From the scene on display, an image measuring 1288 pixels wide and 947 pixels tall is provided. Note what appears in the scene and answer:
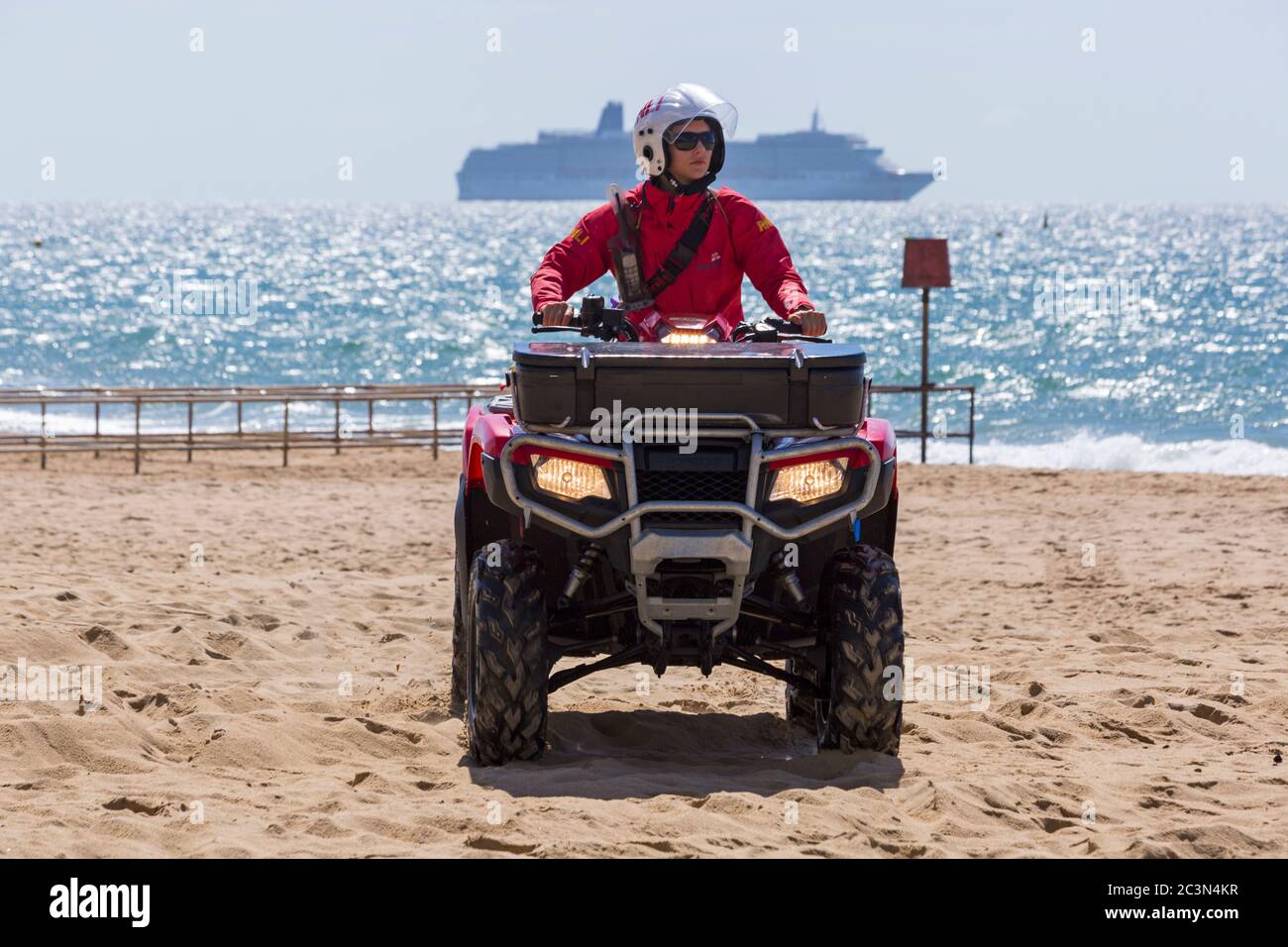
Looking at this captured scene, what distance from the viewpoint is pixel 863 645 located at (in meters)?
5.55

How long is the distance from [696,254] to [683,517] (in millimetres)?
1527

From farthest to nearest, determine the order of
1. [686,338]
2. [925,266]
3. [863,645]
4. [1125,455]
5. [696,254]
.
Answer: [1125,455], [925,266], [696,254], [686,338], [863,645]

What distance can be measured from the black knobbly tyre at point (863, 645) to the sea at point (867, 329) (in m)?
6.43

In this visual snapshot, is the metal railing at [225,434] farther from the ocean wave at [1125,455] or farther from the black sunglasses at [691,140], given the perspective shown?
the black sunglasses at [691,140]

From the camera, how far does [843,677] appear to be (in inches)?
222

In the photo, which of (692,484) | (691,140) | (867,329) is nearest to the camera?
(692,484)

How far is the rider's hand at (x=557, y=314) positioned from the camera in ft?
19.8

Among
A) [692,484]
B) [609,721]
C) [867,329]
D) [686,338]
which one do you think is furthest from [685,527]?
[867,329]

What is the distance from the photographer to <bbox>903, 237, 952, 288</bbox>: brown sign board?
20647 mm

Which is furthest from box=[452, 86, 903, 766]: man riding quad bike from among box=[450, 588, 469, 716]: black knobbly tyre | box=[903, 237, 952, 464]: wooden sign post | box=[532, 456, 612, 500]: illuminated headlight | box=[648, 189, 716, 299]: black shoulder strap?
box=[903, 237, 952, 464]: wooden sign post

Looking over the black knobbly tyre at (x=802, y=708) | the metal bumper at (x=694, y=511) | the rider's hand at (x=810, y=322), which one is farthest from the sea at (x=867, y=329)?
the metal bumper at (x=694, y=511)

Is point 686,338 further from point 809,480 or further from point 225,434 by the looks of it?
point 225,434

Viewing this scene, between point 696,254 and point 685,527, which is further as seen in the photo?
point 696,254

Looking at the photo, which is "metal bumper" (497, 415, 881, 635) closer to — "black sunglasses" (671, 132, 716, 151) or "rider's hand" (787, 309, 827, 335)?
"rider's hand" (787, 309, 827, 335)
